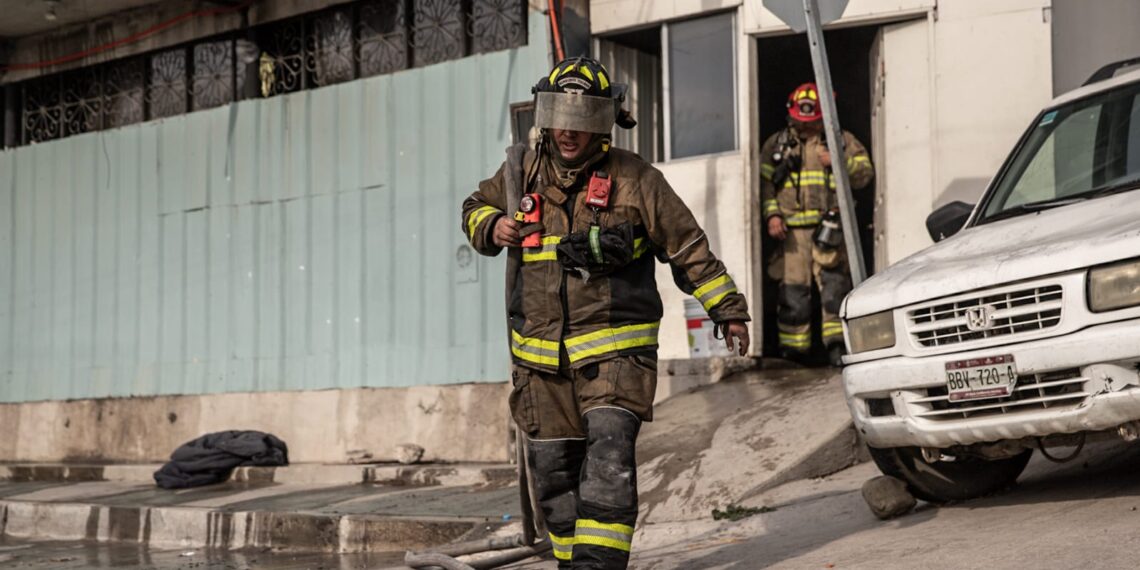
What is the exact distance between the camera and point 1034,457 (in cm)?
745

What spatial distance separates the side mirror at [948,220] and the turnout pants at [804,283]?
3555mm

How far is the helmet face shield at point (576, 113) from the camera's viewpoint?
5.05 metres

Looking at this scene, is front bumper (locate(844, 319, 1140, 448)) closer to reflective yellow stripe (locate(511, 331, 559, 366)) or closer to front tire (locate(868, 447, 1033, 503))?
front tire (locate(868, 447, 1033, 503))

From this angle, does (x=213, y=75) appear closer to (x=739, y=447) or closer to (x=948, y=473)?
(x=739, y=447)

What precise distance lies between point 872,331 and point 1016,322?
69cm

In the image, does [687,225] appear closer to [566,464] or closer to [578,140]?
[578,140]

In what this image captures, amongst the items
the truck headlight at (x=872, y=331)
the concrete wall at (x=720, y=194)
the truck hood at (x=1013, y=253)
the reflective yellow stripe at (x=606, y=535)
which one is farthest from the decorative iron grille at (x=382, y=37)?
the reflective yellow stripe at (x=606, y=535)

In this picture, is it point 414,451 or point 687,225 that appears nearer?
point 687,225

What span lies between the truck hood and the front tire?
686mm

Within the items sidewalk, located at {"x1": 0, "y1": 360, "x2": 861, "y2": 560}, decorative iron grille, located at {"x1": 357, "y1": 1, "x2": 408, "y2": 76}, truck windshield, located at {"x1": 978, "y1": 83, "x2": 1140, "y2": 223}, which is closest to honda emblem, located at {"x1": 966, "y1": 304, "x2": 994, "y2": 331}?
truck windshield, located at {"x1": 978, "y1": 83, "x2": 1140, "y2": 223}

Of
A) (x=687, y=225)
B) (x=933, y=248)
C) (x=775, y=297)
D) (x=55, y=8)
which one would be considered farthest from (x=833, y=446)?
(x=55, y=8)

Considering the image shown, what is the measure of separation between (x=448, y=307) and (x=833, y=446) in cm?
428

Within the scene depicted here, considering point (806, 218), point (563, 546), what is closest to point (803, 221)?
point (806, 218)

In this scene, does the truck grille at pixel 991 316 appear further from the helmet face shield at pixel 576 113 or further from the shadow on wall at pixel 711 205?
the shadow on wall at pixel 711 205
